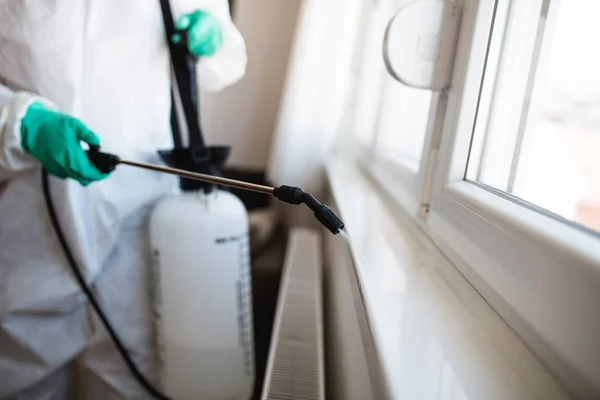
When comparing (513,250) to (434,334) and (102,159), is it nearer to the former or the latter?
(434,334)

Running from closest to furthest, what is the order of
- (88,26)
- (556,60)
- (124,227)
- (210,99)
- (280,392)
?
1. (556,60)
2. (280,392)
3. (88,26)
4. (124,227)
5. (210,99)

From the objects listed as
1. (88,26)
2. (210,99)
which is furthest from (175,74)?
(210,99)

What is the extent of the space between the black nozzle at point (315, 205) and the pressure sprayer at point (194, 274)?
1.15 feet

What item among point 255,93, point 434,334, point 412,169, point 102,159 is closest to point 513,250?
point 434,334

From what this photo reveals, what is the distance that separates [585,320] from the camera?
7.6 inches

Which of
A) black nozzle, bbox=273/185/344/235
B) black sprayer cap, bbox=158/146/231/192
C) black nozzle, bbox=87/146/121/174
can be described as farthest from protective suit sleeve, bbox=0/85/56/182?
black nozzle, bbox=273/185/344/235

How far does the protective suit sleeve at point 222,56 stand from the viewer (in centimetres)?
79

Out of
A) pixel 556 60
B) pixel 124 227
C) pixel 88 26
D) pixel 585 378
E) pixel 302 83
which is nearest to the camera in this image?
pixel 585 378

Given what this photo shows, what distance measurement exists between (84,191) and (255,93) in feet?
2.70

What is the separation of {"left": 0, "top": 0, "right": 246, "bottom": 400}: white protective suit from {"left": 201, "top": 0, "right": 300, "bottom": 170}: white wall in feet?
1.25

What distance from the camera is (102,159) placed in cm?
62

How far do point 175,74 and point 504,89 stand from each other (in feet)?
2.00

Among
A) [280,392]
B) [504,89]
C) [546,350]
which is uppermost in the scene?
[504,89]

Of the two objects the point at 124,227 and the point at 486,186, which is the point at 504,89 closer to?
the point at 486,186
